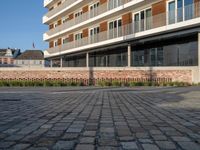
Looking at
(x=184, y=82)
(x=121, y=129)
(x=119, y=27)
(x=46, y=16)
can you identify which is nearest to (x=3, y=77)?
(x=119, y=27)

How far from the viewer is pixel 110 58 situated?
35.0m

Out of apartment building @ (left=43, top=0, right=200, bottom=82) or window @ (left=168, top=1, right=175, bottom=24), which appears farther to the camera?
window @ (left=168, top=1, right=175, bottom=24)

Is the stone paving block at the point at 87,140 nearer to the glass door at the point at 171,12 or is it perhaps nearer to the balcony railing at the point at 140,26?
the balcony railing at the point at 140,26

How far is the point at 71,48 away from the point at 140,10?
1518 centimetres

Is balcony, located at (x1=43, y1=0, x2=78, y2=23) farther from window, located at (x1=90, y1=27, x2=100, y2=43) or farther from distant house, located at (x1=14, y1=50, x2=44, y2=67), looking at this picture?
distant house, located at (x1=14, y1=50, x2=44, y2=67)

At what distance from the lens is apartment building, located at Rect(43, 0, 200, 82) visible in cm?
2395

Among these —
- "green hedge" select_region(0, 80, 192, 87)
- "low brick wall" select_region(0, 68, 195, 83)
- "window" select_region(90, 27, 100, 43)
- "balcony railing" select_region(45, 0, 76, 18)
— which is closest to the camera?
"green hedge" select_region(0, 80, 192, 87)

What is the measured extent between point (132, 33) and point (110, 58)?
21.5 feet

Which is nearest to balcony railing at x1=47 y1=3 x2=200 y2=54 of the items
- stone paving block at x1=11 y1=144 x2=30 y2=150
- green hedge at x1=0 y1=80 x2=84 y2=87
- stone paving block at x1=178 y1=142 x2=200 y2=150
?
green hedge at x1=0 y1=80 x2=84 y2=87

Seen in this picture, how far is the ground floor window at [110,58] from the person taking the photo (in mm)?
32469

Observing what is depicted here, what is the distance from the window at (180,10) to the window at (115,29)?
7.20 m

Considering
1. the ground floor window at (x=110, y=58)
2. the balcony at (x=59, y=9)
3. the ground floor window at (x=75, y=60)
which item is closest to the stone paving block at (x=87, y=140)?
the ground floor window at (x=110, y=58)

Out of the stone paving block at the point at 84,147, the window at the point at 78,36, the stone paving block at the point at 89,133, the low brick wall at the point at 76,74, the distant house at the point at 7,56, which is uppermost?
the distant house at the point at 7,56

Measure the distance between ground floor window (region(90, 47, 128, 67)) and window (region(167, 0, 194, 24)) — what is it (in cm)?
817
